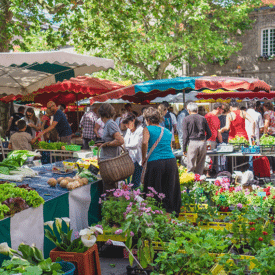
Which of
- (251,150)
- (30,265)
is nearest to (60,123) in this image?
(251,150)

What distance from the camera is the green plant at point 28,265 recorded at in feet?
9.46

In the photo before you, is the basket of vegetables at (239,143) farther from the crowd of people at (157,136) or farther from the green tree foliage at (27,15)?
the green tree foliage at (27,15)

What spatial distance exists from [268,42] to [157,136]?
2416 cm

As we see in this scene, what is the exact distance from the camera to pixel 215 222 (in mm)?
5457

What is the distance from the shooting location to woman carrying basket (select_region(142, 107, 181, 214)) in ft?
18.3

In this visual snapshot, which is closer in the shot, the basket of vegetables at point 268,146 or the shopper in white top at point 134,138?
the shopper in white top at point 134,138

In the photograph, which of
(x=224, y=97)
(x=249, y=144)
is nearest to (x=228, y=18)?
(x=224, y=97)

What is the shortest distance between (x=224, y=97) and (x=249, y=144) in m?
6.04

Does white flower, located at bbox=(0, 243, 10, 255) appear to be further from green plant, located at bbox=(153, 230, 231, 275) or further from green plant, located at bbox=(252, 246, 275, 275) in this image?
green plant, located at bbox=(252, 246, 275, 275)

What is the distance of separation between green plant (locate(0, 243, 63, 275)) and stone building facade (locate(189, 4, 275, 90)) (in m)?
26.0

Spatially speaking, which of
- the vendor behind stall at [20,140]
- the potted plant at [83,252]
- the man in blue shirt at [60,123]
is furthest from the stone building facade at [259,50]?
the potted plant at [83,252]

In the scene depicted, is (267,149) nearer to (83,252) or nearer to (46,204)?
(46,204)

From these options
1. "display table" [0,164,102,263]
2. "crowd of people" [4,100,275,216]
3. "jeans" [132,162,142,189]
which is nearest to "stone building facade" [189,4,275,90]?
"crowd of people" [4,100,275,216]

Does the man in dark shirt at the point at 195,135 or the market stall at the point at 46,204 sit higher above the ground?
the man in dark shirt at the point at 195,135
